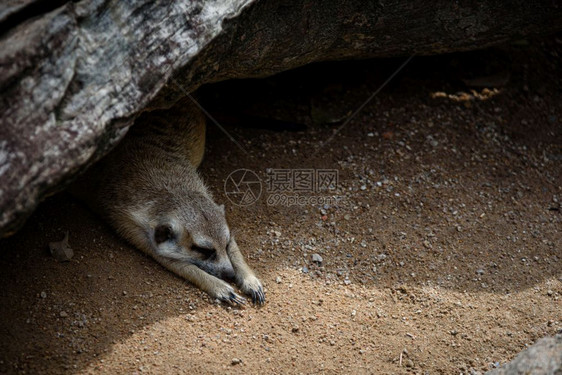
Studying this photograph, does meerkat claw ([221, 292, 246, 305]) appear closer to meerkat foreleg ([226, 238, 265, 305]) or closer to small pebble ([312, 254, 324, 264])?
meerkat foreleg ([226, 238, 265, 305])

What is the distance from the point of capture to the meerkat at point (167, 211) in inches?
124

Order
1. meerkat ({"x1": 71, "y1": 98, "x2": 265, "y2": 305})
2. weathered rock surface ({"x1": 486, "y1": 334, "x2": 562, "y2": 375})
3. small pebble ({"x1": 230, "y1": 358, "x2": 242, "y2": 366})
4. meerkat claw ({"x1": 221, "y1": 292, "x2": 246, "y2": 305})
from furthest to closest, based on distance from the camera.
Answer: meerkat ({"x1": 71, "y1": 98, "x2": 265, "y2": 305})
meerkat claw ({"x1": 221, "y1": 292, "x2": 246, "y2": 305})
small pebble ({"x1": 230, "y1": 358, "x2": 242, "y2": 366})
weathered rock surface ({"x1": 486, "y1": 334, "x2": 562, "y2": 375})

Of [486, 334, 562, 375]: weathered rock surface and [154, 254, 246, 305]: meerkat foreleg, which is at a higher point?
[486, 334, 562, 375]: weathered rock surface

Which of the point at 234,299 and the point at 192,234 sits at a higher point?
the point at 192,234

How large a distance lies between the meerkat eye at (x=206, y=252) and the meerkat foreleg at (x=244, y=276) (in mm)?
111

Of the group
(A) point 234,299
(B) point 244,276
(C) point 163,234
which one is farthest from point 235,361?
(C) point 163,234

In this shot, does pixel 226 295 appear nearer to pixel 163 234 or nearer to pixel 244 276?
pixel 244 276

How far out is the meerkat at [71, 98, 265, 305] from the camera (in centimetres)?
315

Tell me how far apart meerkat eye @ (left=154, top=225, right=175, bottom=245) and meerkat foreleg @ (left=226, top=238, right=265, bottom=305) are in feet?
1.23

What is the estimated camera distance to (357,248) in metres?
3.30

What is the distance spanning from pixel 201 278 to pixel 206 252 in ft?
0.70

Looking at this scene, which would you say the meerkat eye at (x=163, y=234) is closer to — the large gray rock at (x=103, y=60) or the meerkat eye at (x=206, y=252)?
the meerkat eye at (x=206, y=252)

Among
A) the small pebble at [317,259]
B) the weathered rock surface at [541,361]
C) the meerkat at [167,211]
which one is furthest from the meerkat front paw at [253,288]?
the weathered rock surface at [541,361]

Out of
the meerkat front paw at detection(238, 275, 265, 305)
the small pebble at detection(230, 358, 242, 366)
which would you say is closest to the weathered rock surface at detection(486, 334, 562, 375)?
the small pebble at detection(230, 358, 242, 366)
